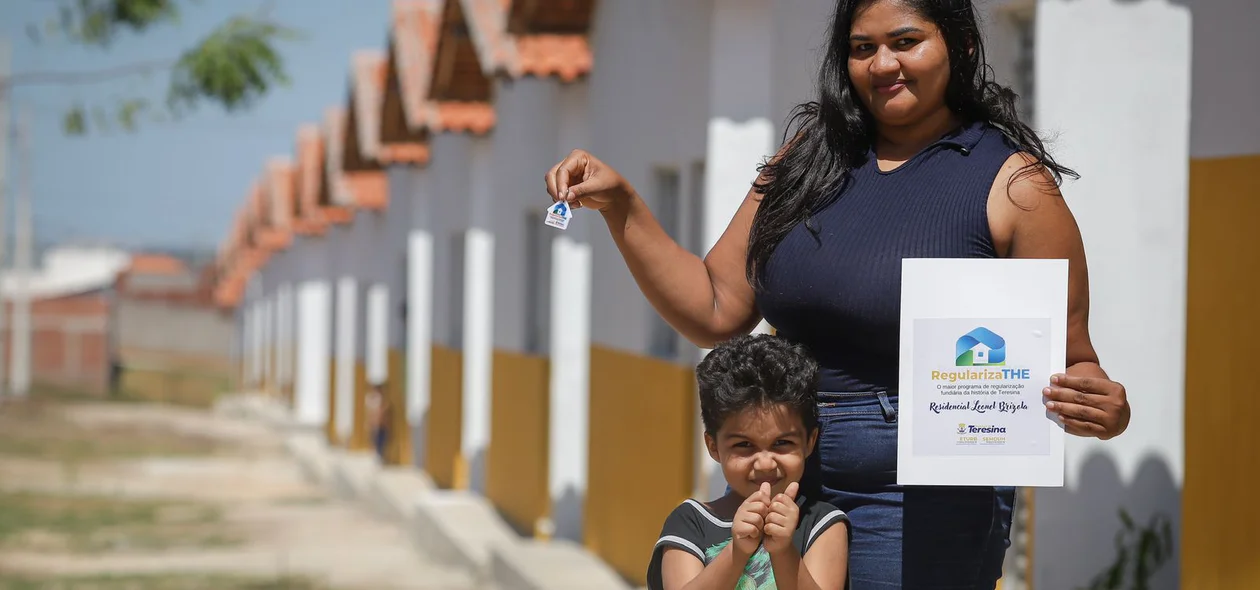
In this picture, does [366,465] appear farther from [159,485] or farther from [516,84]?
[516,84]

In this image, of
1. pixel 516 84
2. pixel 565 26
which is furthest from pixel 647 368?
pixel 516 84

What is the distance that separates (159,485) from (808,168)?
763 inches

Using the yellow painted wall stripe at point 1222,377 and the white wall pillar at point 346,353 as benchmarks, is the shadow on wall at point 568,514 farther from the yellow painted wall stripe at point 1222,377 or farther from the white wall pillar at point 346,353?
the white wall pillar at point 346,353

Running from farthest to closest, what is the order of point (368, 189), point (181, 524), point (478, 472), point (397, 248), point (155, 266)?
point (155, 266)
point (368, 189)
point (397, 248)
point (181, 524)
point (478, 472)

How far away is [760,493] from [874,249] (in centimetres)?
46

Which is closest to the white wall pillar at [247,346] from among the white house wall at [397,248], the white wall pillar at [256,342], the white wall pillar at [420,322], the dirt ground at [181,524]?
the white wall pillar at [256,342]

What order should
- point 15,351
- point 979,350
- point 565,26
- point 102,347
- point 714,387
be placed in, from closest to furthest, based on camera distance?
1. point 979,350
2. point 714,387
3. point 565,26
4. point 15,351
5. point 102,347

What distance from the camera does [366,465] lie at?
19.9m

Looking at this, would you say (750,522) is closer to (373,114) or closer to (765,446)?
(765,446)

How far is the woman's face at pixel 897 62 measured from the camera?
2.85 meters

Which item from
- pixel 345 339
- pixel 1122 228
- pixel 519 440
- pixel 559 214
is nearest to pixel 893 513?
pixel 559 214

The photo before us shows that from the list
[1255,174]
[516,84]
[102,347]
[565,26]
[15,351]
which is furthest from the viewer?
[102,347]

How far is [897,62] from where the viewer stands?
286 centimetres

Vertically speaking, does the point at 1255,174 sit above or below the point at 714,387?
above
